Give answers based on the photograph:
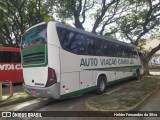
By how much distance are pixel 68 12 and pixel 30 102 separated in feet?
42.3

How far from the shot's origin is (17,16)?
82.8ft

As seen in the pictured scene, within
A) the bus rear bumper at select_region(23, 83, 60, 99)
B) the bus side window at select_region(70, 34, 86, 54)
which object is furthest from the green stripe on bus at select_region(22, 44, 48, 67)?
the bus side window at select_region(70, 34, 86, 54)

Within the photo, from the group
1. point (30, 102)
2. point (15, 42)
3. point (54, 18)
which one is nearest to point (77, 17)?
point (54, 18)

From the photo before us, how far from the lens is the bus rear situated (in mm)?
7824

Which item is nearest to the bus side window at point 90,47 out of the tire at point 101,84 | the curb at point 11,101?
the tire at point 101,84

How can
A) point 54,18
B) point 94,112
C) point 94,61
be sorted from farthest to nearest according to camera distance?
point 54,18
point 94,61
point 94,112

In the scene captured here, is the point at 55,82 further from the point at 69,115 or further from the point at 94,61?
the point at 94,61

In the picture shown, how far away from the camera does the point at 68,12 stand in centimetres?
2047

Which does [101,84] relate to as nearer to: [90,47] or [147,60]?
[90,47]

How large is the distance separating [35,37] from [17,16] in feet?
59.8

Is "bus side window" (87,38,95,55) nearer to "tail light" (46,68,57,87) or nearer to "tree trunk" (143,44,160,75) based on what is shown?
"tail light" (46,68,57,87)

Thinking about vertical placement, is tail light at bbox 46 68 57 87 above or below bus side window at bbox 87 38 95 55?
below

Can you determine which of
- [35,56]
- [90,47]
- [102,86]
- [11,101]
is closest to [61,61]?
[35,56]

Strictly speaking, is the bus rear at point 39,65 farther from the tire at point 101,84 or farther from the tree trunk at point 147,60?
the tree trunk at point 147,60
